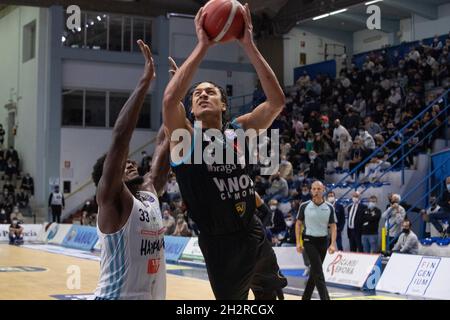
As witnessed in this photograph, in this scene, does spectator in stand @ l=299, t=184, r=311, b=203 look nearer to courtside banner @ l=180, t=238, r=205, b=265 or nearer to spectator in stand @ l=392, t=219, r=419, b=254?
Answer: courtside banner @ l=180, t=238, r=205, b=265

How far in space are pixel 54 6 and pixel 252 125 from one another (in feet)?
82.0

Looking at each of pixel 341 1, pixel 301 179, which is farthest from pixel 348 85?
pixel 301 179

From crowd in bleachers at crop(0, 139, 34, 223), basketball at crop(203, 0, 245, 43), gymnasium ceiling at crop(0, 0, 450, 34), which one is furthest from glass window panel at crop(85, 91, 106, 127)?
basketball at crop(203, 0, 245, 43)

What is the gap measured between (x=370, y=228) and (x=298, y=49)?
55.3ft

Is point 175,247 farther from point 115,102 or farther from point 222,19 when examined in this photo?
point 222,19

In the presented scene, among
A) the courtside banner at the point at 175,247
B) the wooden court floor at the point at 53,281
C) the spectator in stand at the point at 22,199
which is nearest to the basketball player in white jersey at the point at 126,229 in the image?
the wooden court floor at the point at 53,281

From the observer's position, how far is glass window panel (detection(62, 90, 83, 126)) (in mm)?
28984

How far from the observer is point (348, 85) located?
80.8 ft

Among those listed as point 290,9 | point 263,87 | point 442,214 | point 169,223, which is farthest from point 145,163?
point 263,87

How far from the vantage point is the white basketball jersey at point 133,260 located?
3.96 m

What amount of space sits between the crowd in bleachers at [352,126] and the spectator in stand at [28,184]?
23.8 feet

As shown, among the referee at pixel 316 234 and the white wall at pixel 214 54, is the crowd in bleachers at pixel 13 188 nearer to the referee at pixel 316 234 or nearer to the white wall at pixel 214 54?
the white wall at pixel 214 54

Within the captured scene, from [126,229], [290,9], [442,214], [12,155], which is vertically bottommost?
[442,214]

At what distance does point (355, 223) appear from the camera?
618 inches
